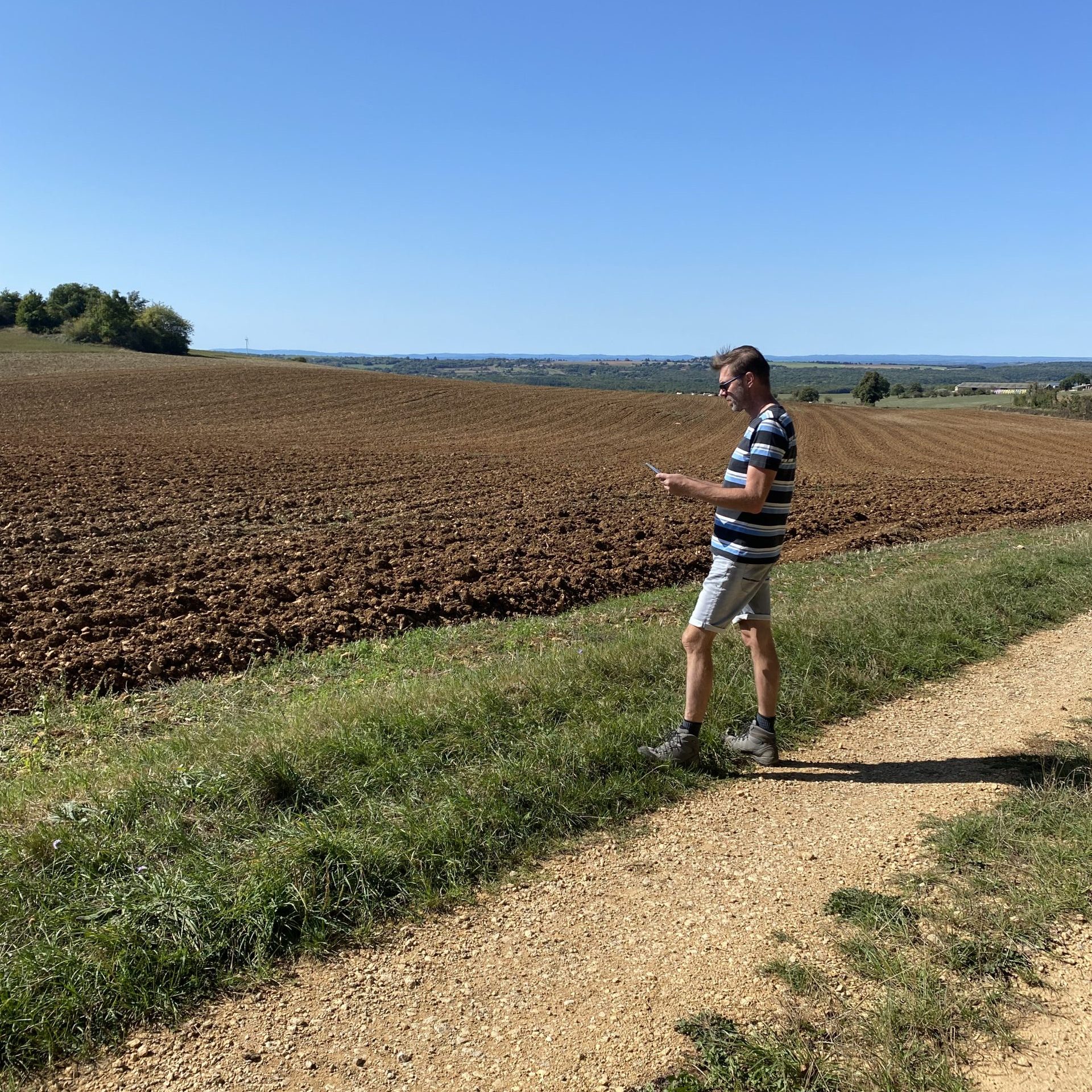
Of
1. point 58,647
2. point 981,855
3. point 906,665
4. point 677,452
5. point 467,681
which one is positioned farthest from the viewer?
point 677,452

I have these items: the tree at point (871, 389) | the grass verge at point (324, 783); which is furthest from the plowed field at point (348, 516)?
the tree at point (871, 389)

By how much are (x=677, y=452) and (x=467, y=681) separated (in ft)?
88.0

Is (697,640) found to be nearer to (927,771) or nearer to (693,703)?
(693,703)

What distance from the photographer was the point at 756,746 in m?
4.75

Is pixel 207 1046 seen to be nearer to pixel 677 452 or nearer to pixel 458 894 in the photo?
pixel 458 894

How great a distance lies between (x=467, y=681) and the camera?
221 inches

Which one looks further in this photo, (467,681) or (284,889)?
(467,681)

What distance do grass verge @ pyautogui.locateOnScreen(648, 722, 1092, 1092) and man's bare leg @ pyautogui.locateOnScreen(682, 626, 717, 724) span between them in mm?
1279

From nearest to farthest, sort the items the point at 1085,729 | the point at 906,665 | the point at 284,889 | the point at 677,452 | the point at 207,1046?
the point at 207,1046 < the point at 284,889 < the point at 1085,729 < the point at 906,665 < the point at 677,452

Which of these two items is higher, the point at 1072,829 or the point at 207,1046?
the point at 1072,829

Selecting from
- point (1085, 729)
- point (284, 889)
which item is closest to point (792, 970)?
point (284, 889)

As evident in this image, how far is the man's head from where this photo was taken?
14.4 feet

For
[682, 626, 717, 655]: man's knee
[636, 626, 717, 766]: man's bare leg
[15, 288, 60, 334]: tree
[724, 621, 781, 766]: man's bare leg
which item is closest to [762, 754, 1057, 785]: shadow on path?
[724, 621, 781, 766]: man's bare leg

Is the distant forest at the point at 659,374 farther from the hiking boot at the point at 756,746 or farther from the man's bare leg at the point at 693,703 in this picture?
the man's bare leg at the point at 693,703
